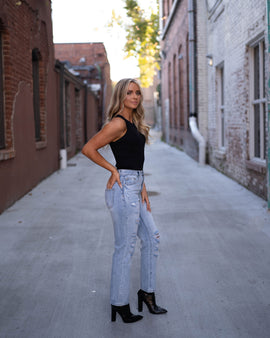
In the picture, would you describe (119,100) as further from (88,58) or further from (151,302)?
(88,58)

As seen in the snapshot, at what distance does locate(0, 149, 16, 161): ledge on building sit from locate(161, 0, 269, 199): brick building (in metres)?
4.28

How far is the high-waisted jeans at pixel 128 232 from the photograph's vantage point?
3197 millimetres

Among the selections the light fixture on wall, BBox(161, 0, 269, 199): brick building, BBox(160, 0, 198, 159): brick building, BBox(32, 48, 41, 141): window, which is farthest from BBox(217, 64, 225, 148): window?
BBox(32, 48, 41, 141): window

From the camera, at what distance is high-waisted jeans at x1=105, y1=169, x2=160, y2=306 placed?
320cm

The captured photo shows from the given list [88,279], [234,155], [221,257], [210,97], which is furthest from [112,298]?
[210,97]

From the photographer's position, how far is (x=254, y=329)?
3.16m

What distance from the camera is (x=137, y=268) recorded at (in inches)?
179

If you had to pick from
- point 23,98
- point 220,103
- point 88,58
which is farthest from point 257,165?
point 88,58

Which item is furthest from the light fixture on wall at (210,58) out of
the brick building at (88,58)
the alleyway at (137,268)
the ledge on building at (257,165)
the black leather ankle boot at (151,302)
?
the brick building at (88,58)

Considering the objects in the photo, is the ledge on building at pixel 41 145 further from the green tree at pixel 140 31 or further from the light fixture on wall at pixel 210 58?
the green tree at pixel 140 31

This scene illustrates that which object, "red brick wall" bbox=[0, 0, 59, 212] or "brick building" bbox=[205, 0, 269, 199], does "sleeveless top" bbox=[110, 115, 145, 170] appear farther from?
"brick building" bbox=[205, 0, 269, 199]

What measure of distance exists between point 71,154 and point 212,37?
7.40 meters

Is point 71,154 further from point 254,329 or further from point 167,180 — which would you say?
point 254,329

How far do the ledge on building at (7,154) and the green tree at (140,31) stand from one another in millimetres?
24954
